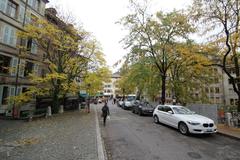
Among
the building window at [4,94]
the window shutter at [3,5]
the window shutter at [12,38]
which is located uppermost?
the window shutter at [3,5]

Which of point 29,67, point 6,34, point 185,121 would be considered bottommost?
point 185,121

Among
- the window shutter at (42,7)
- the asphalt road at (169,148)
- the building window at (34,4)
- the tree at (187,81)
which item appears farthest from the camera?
the window shutter at (42,7)

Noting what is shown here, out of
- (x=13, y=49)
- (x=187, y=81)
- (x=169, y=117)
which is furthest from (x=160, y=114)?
(x=13, y=49)

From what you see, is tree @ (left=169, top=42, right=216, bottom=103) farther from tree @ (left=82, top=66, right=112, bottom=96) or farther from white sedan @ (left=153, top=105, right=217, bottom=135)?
tree @ (left=82, top=66, right=112, bottom=96)

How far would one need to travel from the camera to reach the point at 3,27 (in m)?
18.5

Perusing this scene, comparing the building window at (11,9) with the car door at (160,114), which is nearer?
the car door at (160,114)

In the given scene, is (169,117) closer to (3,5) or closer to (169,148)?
(169,148)

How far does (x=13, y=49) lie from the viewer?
66.0 feet

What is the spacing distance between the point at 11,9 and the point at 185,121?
22604mm

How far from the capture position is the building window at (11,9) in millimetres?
19625

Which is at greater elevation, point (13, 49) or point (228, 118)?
point (13, 49)

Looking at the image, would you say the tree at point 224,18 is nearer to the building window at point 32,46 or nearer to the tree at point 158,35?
the tree at point 158,35

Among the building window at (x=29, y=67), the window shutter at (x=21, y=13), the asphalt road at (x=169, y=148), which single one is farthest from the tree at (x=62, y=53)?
the asphalt road at (x=169, y=148)

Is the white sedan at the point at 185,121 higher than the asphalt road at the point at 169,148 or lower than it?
higher
